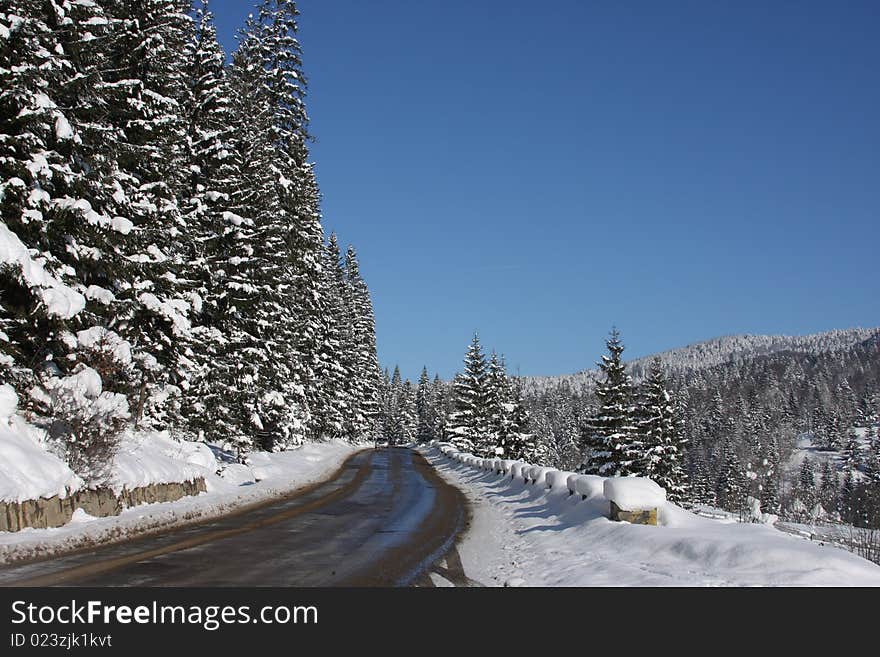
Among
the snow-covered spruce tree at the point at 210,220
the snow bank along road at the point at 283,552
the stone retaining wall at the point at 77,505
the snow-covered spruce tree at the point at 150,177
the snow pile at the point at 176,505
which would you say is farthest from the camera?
the snow-covered spruce tree at the point at 210,220

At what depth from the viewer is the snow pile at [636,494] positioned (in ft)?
36.9

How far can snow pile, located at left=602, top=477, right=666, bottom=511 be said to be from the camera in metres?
11.3

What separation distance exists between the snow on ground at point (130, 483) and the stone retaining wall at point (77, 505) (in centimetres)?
15

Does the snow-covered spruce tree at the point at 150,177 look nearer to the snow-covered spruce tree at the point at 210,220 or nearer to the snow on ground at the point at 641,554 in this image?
the snow-covered spruce tree at the point at 210,220

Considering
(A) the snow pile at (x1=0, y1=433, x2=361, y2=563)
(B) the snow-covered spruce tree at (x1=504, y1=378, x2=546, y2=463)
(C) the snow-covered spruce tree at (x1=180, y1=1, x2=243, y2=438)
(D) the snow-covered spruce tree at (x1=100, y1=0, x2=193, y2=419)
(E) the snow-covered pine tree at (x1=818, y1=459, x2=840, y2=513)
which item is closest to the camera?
(A) the snow pile at (x1=0, y1=433, x2=361, y2=563)

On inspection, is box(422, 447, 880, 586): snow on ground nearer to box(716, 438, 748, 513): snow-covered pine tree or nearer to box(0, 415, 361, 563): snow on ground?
box(0, 415, 361, 563): snow on ground

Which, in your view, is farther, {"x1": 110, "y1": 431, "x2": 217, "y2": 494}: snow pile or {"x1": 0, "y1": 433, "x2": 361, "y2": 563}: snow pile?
{"x1": 110, "y1": 431, "x2": 217, "y2": 494}: snow pile

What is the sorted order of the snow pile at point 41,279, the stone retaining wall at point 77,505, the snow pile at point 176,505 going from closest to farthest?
the snow pile at point 176,505 < the stone retaining wall at point 77,505 < the snow pile at point 41,279

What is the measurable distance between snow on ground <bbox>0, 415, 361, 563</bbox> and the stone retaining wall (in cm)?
15

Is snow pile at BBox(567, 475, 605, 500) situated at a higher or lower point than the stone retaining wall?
lower

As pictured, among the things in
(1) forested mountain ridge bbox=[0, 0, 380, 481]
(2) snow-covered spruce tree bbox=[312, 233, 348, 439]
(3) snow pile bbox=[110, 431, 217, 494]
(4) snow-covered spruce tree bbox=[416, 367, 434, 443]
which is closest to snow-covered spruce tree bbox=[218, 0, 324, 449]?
(1) forested mountain ridge bbox=[0, 0, 380, 481]

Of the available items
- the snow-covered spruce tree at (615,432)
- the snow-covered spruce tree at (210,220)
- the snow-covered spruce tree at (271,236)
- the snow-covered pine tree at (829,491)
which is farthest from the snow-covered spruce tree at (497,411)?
the snow-covered pine tree at (829,491)

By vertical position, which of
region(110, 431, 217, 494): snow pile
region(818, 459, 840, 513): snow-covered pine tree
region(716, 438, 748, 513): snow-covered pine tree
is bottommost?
region(818, 459, 840, 513): snow-covered pine tree
